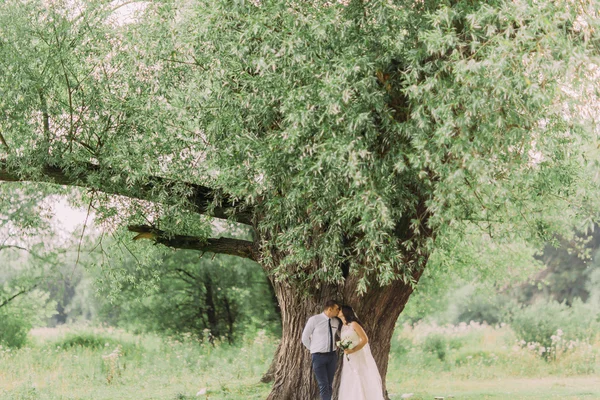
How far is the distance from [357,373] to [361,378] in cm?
12

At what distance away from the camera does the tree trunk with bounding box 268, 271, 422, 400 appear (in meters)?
13.2

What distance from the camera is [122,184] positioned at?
13008 mm

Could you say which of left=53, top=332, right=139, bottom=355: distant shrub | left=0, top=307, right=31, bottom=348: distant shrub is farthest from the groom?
left=0, top=307, right=31, bottom=348: distant shrub

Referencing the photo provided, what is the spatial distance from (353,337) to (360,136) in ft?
13.9

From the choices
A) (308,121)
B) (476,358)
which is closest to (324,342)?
(308,121)

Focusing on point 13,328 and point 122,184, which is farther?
point 13,328

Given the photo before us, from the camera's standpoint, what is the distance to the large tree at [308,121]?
29.9 feet

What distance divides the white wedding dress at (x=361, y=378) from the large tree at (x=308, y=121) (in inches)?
30.7

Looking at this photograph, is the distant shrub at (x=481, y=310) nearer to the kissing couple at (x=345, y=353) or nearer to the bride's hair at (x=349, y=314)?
the kissing couple at (x=345, y=353)

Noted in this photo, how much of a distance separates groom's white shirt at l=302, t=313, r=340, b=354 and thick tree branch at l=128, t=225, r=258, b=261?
2.22 metres

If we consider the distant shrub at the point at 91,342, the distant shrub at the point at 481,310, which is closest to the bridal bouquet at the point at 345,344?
the distant shrub at the point at 91,342

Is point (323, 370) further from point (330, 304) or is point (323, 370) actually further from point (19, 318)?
point (19, 318)

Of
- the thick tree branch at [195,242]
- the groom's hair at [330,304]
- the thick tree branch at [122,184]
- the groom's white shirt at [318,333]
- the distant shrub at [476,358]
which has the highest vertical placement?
the thick tree branch at [122,184]

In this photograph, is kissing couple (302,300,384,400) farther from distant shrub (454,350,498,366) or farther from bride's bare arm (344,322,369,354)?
distant shrub (454,350,498,366)
